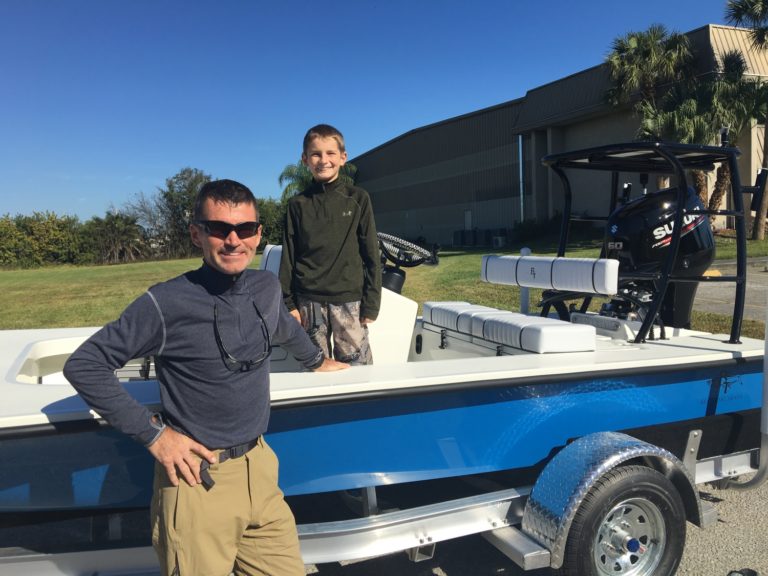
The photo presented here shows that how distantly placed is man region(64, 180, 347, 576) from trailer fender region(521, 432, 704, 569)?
1.07 metres

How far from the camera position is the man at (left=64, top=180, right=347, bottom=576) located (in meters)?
1.59

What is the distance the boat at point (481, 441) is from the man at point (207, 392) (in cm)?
33

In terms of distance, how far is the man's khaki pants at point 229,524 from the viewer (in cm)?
167

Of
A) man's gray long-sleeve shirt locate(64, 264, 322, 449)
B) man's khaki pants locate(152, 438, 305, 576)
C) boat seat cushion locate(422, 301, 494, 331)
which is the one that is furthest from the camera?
boat seat cushion locate(422, 301, 494, 331)

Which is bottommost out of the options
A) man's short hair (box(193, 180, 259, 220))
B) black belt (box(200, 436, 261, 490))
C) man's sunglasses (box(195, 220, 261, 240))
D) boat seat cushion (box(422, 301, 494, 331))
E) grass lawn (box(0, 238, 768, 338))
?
grass lawn (box(0, 238, 768, 338))

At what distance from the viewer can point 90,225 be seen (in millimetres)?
37312

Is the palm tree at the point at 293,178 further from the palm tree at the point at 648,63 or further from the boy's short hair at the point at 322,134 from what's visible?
the boy's short hair at the point at 322,134

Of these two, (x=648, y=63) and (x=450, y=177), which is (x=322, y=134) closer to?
(x=648, y=63)

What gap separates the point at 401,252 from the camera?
11.9ft

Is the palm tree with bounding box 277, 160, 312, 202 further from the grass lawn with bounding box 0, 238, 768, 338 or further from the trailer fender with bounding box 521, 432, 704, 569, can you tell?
the trailer fender with bounding box 521, 432, 704, 569

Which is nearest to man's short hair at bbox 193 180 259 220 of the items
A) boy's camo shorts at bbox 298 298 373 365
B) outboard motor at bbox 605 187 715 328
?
→ boy's camo shorts at bbox 298 298 373 365

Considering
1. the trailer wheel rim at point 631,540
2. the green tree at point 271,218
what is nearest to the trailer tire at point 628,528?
the trailer wheel rim at point 631,540

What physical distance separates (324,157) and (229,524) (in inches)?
58.3

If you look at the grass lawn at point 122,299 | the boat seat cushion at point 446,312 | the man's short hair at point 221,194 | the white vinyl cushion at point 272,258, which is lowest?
the grass lawn at point 122,299
